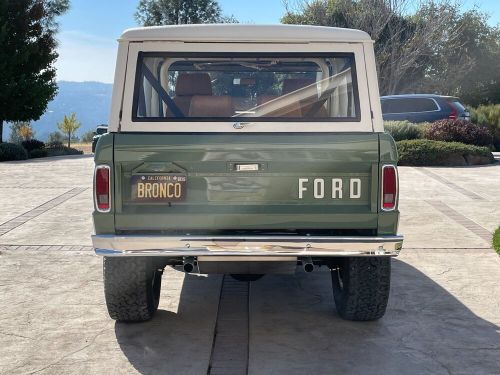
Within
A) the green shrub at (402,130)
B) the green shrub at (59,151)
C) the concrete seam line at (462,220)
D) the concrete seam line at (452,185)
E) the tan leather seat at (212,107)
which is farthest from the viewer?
the green shrub at (59,151)

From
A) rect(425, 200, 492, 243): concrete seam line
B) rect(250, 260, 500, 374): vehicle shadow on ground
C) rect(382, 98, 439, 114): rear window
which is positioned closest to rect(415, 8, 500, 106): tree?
rect(382, 98, 439, 114): rear window

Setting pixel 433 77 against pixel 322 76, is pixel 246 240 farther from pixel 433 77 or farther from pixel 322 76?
pixel 433 77

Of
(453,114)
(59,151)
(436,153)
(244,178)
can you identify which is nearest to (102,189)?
(244,178)

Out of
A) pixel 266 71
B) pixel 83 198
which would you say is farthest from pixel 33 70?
pixel 266 71

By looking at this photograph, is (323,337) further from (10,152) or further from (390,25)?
(390,25)

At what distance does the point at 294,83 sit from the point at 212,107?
0.77m

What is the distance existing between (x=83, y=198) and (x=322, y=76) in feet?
24.4

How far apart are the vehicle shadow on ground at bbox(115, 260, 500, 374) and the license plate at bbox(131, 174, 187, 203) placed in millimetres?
1078

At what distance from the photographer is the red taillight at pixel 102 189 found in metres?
4.39

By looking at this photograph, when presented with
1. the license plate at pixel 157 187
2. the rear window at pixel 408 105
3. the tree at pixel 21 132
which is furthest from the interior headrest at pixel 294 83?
the tree at pixel 21 132

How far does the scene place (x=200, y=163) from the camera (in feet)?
14.5

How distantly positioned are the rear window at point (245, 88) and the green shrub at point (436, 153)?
1226 centimetres

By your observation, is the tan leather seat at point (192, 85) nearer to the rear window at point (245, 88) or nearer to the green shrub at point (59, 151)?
the rear window at point (245, 88)

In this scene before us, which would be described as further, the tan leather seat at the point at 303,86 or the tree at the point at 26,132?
the tree at the point at 26,132
